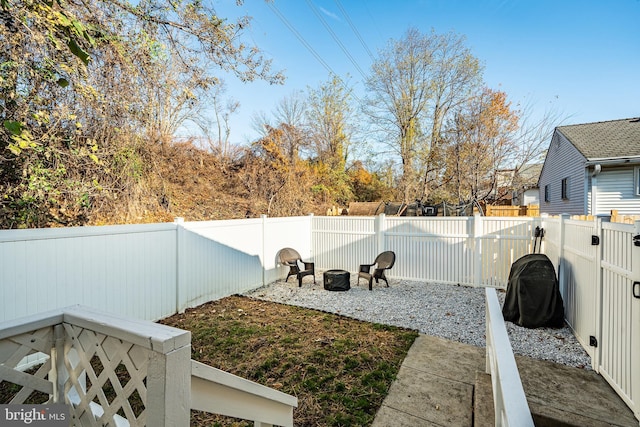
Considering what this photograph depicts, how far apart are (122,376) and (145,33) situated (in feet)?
13.0

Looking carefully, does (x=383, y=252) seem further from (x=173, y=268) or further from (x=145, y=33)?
(x=145, y=33)

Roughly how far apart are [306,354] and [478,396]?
6.23ft

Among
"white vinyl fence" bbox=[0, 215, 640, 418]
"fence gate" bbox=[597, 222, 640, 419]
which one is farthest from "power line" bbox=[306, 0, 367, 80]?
"fence gate" bbox=[597, 222, 640, 419]

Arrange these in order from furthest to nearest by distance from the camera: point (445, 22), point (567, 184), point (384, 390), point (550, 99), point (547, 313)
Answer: point (445, 22) < point (550, 99) < point (567, 184) < point (547, 313) < point (384, 390)

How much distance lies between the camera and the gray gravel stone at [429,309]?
3.78m

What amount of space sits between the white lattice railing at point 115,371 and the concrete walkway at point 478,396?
188cm

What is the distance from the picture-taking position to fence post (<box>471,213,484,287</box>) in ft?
21.5

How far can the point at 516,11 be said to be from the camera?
997 cm

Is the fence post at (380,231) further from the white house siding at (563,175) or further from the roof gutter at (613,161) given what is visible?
the white house siding at (563,175)

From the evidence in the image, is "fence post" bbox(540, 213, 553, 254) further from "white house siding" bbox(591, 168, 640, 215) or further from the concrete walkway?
"white house siding" bbox(591, 168, 640, 215)

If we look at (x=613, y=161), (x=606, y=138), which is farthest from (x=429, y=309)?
(x=606, y=138)

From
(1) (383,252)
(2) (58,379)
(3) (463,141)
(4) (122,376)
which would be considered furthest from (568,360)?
(3) (463,141)

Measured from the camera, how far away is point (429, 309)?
17.4 feet

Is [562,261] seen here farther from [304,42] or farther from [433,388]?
[304,42]
